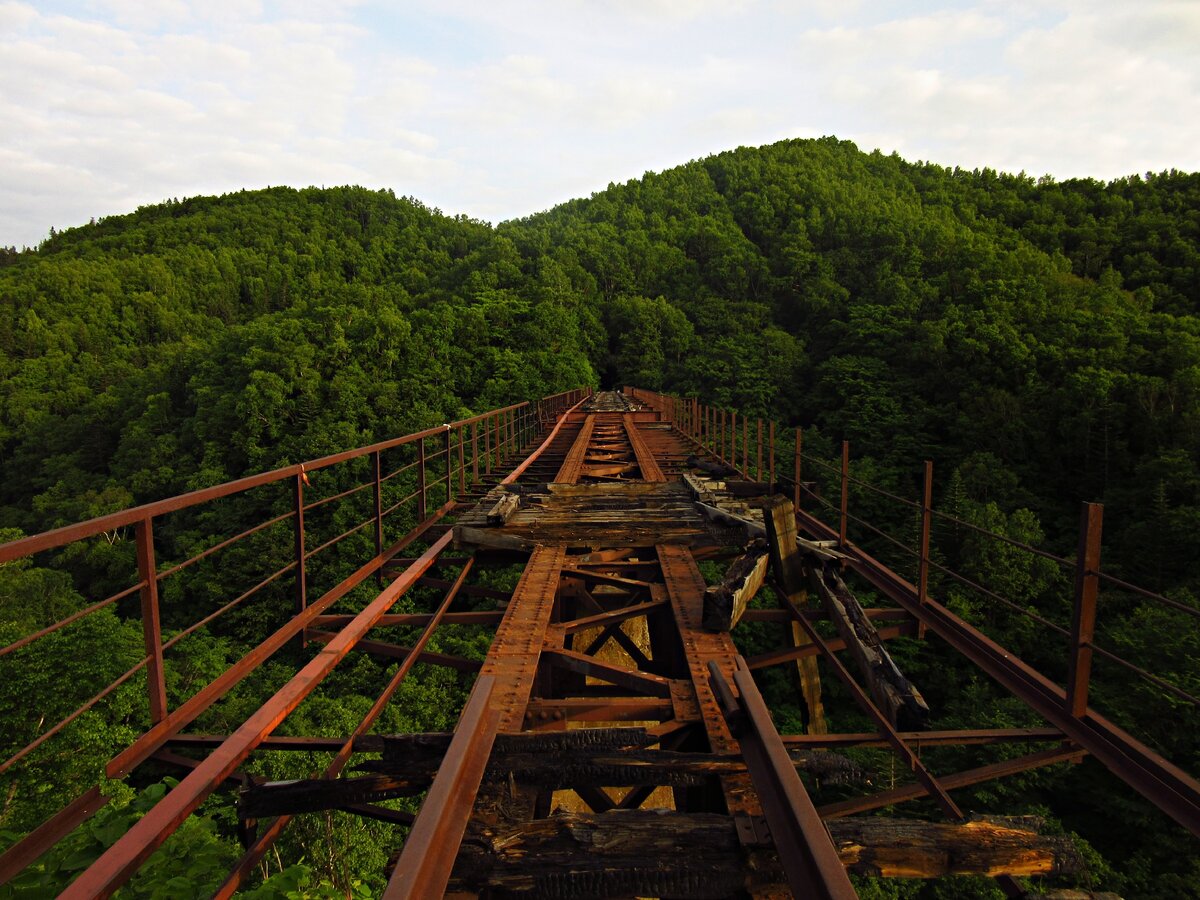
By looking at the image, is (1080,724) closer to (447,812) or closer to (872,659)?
(872,659)

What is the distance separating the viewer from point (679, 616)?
149 inches

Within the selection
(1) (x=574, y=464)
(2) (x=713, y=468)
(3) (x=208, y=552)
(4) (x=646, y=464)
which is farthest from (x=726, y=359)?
(3) (x=208, y=552)

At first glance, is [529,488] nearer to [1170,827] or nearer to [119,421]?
[1170,827]

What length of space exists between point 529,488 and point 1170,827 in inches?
923

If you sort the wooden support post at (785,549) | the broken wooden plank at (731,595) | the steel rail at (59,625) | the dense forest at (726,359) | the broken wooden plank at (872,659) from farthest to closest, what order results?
the dense forest at (726,359) → the wooden support post at (785,549) → the broken wooden plank at (731,595) → the broken wooden plank at (872,659) → the steel rail at (59,625)

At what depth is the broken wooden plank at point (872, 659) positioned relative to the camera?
9.42 ft

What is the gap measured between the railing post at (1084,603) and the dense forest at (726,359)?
13.5 feet

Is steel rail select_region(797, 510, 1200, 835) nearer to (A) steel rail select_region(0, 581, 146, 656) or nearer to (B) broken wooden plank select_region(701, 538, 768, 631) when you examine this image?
(B) broken wooden plank select_region(701, 538, 768, 631)

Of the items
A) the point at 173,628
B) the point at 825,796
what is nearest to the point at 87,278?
the point at 173,628

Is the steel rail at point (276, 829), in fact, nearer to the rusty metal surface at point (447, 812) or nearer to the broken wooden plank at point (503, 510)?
the rusty metal surface at point (447, 812)

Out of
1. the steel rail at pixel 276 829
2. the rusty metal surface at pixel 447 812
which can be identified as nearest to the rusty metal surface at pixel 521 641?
the rusty metal surface at pixel 447 812

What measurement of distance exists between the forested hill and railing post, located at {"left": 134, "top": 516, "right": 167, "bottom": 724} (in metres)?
38.3

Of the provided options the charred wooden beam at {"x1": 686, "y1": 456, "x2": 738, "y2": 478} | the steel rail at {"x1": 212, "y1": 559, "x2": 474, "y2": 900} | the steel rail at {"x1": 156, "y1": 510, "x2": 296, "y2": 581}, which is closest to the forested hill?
the charred wooden beam at {"x1": 686, "y1": 456, "x2": 738, "y2": 478}

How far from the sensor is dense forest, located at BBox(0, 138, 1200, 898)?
2194 cm
